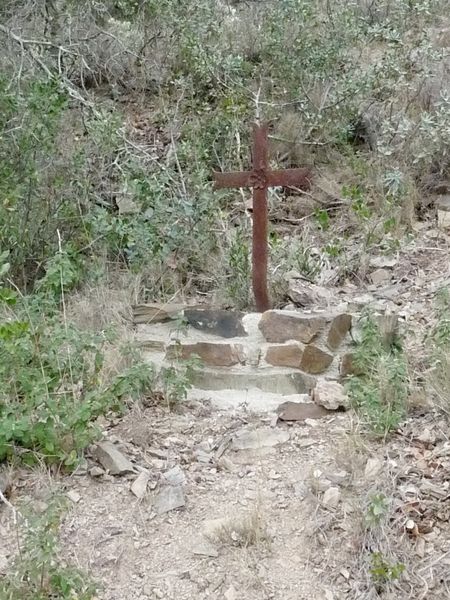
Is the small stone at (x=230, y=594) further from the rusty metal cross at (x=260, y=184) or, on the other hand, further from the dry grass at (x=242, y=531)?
the rusty metal cross at (x=260, y=184)

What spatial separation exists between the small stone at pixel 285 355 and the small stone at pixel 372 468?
1.15 meters

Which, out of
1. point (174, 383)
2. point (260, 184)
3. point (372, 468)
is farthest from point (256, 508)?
point (260, 184)

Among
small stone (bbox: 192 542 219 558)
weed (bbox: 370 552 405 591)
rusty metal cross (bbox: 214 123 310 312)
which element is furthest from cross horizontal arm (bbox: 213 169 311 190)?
weed (bbox: 370 552 405 591)

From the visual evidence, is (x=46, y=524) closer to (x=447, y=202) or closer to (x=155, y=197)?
(x=155, y=197)

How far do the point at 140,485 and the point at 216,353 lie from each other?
1.22m

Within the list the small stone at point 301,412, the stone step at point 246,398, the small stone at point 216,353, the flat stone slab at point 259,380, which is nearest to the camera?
the small stone at point 301,412

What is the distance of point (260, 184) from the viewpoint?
14.4 feet

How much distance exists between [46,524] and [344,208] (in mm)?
3987

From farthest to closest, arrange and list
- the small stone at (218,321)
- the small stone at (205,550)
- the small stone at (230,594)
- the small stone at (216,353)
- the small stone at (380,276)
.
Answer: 1. the small stone at (380,276)
2. the small stone at (218,321)
3. the small stone at (216,353)
4. the small stone at (205,550)
5. the small stone at (230,594)

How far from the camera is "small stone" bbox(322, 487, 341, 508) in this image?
2729 mm

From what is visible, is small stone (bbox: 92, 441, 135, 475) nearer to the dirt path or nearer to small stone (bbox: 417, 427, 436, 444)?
the dirt path

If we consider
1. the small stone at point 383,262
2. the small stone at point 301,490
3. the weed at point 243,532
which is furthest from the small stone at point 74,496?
the small stone at point 383,262

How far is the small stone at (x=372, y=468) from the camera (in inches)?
110

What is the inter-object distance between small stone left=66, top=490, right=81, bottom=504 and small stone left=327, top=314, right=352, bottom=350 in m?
1.70
